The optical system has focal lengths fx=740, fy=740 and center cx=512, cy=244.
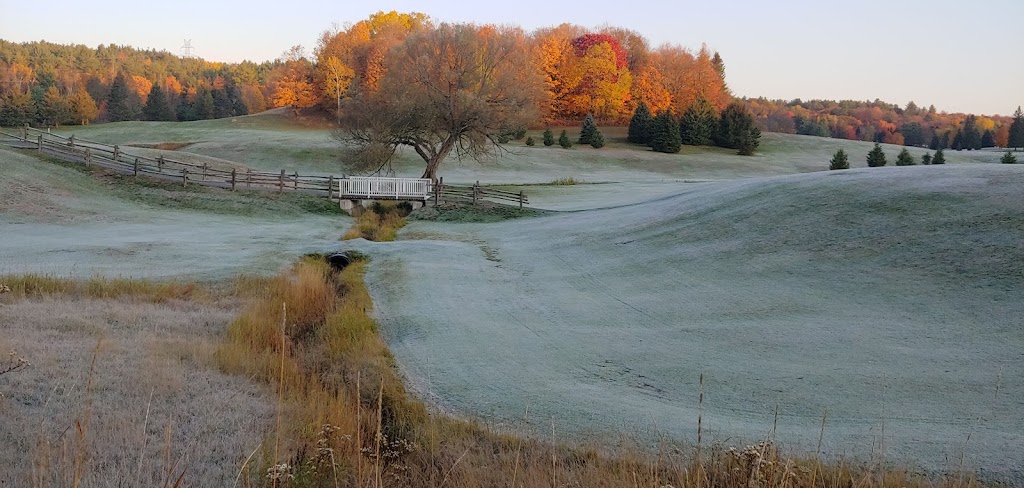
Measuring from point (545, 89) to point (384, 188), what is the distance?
1873 inches

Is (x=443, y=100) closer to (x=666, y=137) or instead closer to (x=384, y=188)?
(x=384, y=188)

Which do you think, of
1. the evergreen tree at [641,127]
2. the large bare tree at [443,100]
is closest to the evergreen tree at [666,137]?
the evergreen tree at [641,127]

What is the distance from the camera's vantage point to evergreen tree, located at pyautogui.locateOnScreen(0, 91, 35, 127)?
88812mm

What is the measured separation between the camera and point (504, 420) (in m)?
8.55

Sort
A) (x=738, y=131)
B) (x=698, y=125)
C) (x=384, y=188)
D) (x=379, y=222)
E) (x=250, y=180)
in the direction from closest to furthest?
(x=379, y=222)
(x=384, y=188)
(x=250, y=180)
(x=738, y=131)
(x=698, y=125)

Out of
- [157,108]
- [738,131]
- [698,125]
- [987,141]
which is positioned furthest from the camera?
[157,108]

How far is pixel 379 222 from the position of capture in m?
33.8

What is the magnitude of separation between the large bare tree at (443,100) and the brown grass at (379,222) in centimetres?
465

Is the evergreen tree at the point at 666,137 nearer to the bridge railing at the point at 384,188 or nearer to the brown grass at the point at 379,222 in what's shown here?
the bridge railing at the point at 384,188

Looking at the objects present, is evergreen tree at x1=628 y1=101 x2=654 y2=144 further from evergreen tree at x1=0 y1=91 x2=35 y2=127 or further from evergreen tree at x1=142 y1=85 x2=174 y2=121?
evergreen tree at x1=0 y1=91 x2=35 y2=127

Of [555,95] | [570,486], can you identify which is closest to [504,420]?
[570,486]

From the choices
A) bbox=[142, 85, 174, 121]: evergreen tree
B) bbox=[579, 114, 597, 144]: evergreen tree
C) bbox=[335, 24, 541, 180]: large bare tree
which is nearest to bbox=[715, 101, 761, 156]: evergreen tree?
bbox=[579, 114, 597, 144]: evergreen tree

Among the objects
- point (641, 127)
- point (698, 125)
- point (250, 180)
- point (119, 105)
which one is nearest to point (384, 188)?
point (250, 180)

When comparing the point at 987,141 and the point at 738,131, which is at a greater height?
the point at 987,141
